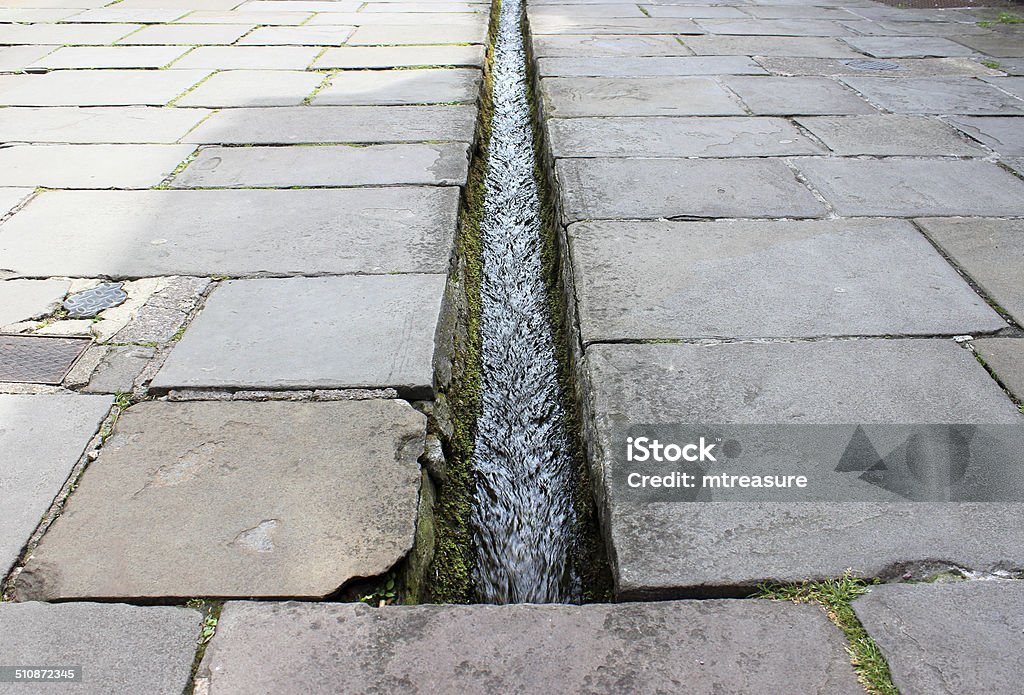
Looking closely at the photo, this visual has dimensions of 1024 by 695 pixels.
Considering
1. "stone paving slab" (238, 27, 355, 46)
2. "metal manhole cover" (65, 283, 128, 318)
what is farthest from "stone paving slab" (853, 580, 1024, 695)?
"stone paving slab" (238, 27, 355, 46)

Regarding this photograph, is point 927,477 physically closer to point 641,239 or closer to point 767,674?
point 767,674

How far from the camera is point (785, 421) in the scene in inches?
73.3

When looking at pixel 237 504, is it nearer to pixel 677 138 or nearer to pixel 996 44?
pixel 677 138

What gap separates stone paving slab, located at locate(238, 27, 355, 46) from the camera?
586 cm

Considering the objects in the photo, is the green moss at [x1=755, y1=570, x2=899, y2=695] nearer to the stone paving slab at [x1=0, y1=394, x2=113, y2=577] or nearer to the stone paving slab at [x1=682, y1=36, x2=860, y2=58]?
the stone paving slab at [x1=0, y1=394, x2=113, y2=577]

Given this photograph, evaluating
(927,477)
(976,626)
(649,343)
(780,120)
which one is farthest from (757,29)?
(976,626)

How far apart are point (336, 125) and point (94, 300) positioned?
193cm

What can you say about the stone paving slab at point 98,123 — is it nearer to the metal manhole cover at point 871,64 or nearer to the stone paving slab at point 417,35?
the stone paving slab at point 417,35

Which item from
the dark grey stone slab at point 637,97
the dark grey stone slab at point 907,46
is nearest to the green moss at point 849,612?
the dark grey stone slab at point 637,97

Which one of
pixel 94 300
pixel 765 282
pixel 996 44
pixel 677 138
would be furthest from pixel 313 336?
pixel 996 44

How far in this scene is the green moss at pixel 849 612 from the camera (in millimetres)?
1259

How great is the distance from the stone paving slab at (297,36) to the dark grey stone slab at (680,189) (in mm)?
3197

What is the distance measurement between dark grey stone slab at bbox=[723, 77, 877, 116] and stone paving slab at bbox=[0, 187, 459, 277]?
6.89ft

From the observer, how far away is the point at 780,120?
4.17m
